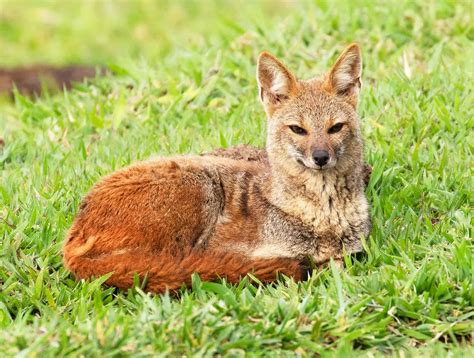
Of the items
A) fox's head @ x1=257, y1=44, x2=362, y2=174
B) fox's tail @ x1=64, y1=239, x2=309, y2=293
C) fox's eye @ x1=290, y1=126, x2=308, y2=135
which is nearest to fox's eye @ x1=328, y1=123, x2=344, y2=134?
fox's head @ x1=257, y1=44, x2=362, y2=174

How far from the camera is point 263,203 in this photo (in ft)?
18.0

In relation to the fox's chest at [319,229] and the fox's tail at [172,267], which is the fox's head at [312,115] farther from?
the fox's tail at [172,267]

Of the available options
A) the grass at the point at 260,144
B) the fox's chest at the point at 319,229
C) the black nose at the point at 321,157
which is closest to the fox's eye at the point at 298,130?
the black nose at the point at 321,157

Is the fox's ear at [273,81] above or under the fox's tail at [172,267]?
above

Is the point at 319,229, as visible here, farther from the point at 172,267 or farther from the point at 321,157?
the point at 172,267

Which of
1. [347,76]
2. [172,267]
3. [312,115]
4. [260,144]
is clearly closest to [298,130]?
[312,115]

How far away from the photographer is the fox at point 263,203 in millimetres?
5078

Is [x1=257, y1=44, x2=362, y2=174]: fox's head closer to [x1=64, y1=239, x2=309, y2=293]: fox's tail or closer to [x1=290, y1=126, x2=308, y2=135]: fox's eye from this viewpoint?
[x1=290, y1=126, x2=308, y2=135]: fox's eye

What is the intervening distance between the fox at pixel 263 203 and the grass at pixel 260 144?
0.17 meters

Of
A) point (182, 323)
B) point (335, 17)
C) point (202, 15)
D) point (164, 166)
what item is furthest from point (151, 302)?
point (202, 15)

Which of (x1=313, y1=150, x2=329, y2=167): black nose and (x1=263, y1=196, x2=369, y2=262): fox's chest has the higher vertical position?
(x1=313, y1=150, x2=329, y2=167): black nose

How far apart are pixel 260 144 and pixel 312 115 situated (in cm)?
146

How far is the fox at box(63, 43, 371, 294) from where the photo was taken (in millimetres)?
5078

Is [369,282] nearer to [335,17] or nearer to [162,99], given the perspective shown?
[162,99]
